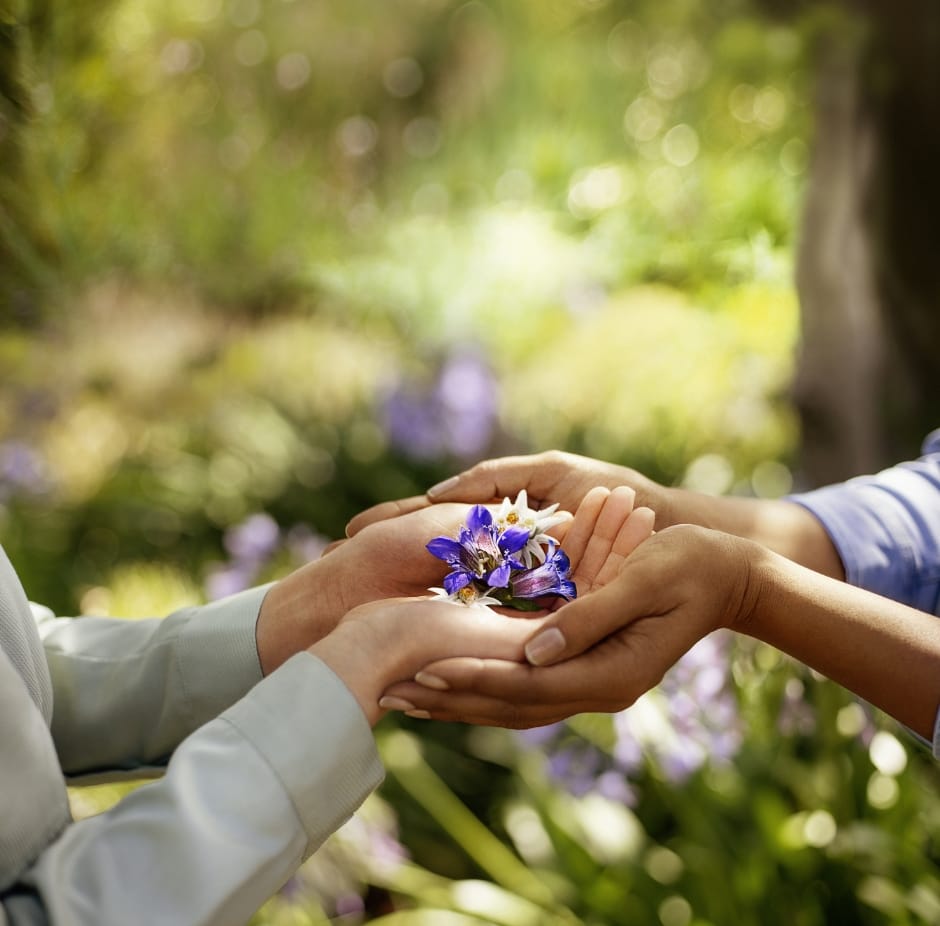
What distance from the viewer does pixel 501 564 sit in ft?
3.62

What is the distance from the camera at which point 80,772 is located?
1.09 m

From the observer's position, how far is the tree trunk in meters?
2.93

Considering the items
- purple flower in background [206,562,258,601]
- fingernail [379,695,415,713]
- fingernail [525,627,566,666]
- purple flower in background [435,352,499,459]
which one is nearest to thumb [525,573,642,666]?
fingernail [525,627,566,666]

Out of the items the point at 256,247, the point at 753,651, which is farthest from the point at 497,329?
the point at 753,651

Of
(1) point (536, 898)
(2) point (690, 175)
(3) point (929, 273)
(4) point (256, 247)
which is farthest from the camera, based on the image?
(4) point (256, 247)

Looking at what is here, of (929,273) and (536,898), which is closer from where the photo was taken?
(536,898)

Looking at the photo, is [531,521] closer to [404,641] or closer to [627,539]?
[627,539]

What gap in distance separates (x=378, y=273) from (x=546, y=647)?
9.34 ft

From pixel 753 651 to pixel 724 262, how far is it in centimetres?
156

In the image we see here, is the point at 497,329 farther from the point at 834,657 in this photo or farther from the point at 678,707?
the point at 834,657

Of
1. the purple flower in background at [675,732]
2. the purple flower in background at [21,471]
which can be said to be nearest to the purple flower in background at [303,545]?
the purple flower in background at [675,732]

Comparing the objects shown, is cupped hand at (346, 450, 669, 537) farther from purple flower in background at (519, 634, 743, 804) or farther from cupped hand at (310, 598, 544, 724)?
purple flower in background at (519, 634, 743, 804)

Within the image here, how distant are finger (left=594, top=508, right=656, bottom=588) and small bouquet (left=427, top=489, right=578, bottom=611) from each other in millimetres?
45

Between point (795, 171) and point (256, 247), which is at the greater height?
point (795, 171)
